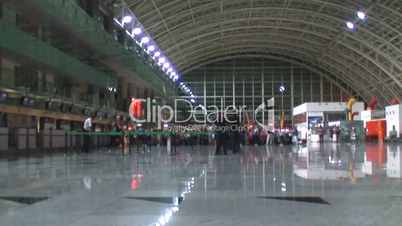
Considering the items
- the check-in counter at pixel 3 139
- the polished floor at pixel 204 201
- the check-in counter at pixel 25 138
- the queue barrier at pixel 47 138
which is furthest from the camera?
the check-in counter at pixel 25 138

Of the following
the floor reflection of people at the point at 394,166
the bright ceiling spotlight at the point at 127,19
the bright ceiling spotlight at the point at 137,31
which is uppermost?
the bright ceiling spotlight at the point at 127,19

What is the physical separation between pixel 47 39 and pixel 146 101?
1679 cm

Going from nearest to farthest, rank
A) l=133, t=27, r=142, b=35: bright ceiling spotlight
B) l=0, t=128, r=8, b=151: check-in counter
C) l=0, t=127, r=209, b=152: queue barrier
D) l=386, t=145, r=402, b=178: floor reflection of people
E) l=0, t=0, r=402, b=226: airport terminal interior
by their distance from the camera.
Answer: l=0, t=0, r=402, b=226: airport terminal interior, l=386, t=145, r=402, b=178: floor reflection of people, l=0, t=128, r=8, b=151: check-in counter, l=0, t=127, r=209, b=152: queue barrier, l=133, t=27, r=142, b=35: bright ceiling spotlight

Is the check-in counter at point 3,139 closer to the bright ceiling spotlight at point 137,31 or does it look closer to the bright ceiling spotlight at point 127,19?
the bright ceiling spotlight at point 127,19

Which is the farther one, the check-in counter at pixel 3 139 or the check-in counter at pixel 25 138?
the check-in counter at pixel 25 138

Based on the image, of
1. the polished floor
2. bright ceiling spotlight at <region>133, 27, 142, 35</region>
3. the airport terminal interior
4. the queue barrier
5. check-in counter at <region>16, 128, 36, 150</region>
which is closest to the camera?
the polished floor

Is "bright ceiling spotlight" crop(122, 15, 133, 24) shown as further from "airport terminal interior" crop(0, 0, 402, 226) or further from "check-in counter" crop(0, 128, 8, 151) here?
"check-in counter" crop(0, 128, 8, 151)

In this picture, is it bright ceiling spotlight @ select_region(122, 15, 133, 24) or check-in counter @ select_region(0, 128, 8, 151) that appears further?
bright ceiling spotlight @ select_region(122, 15, 133, 24)

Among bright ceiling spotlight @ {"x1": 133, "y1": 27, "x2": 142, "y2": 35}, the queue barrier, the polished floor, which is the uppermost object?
bright ceiling spotlight @ {"x1": 133, "y1": 27, "x2": 142, "y2": 35}

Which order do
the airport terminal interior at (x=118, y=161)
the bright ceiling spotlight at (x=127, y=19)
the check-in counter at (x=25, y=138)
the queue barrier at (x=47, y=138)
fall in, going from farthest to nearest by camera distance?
the bright ceiling spotlight at (x=127, y=19)
the check-in counter at (x=25, y=138)
the queue barrier at (x=47, y=138)
the airport terminal interior at (x=118, y=161)

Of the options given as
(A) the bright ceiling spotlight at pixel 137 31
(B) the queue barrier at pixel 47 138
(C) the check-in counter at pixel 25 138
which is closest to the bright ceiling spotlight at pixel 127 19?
(A) the bright ceiling spotlight at pixel 137 31

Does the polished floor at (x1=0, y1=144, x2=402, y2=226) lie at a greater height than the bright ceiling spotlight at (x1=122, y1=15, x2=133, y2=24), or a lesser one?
lesser

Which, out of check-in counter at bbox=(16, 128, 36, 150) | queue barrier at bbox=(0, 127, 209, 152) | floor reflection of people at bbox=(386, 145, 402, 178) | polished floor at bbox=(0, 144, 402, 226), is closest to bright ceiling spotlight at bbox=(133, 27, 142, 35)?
queue barrier at bbox=(0, 127, 209, 152)

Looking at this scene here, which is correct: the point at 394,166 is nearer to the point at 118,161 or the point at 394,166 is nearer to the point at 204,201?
the point at 204,201
